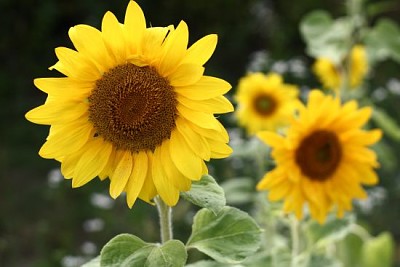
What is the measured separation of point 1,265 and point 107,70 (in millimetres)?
2075

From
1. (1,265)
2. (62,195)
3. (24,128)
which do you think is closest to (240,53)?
(24,128)

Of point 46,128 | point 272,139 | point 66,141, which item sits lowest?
point 66,141

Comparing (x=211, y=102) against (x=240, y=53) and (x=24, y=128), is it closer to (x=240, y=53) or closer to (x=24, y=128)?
(x=24, y=128)

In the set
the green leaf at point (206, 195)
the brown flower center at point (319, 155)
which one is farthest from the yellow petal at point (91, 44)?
the brown flower center at point (319, 155)

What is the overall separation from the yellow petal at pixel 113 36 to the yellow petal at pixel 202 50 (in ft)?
0.29

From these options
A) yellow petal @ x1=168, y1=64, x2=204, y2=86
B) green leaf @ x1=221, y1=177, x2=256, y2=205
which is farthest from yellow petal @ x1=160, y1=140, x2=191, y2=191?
green leaf @ x1=221, y1=177, x2=256, y2=205

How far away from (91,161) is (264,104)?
1307 mm

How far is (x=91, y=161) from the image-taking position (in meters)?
1.10

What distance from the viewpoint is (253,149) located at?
2254 millimetres

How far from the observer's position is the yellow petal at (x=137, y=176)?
1.08m

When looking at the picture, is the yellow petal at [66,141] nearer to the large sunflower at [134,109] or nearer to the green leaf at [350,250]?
the large sunflower at [134,109]

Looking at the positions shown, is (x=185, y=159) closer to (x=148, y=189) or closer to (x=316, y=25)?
(x=148, y=189)

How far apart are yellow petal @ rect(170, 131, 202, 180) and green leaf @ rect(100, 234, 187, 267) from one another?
0.11 metres

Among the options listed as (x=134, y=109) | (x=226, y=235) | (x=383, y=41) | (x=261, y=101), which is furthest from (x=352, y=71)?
(x=134, y=109)
